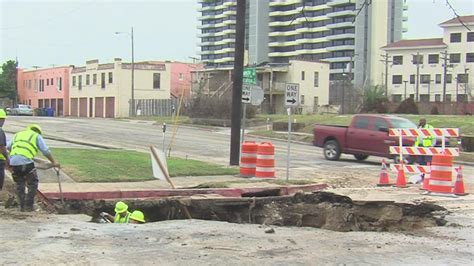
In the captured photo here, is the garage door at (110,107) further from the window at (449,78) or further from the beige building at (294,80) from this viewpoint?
the window at (449,78)

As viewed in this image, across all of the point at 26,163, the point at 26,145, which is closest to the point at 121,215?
the point at 26,163

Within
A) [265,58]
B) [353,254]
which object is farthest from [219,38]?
[353,254]

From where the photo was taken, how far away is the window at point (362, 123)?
21.3 meters

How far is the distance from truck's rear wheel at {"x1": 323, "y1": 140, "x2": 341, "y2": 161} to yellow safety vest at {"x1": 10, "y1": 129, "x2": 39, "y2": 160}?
14.3m

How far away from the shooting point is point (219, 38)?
136375 millimetres

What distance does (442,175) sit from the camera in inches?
543

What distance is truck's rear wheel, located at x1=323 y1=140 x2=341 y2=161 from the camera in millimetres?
22125

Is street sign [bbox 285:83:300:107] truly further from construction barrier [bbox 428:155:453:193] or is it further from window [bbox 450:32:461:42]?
window [bbox 450:32:461:42]

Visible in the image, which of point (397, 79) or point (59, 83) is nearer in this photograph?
point (59, 83)

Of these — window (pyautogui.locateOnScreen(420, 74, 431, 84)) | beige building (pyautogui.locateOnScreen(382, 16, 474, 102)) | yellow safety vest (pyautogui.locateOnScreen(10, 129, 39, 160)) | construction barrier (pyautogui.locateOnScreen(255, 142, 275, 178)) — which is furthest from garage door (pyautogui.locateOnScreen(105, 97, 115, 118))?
yellow safety vest (pyautogui.locateOnScreen(10, 129, 39, 160))

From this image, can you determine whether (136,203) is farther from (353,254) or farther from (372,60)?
(372,60)

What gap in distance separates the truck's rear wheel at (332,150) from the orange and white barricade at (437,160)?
5580mm

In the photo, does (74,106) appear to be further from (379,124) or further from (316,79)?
(379,124)

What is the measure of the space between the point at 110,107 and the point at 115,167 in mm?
57409
